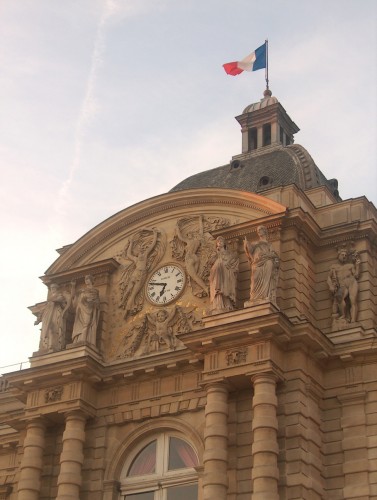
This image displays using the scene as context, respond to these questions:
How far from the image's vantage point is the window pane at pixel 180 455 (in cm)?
2561

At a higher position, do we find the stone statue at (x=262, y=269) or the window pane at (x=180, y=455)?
the stone statue at (x=262, y=269)

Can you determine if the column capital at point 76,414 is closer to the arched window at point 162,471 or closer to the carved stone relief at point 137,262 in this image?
the arched window at point 162,471

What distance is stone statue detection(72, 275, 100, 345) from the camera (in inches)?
1090

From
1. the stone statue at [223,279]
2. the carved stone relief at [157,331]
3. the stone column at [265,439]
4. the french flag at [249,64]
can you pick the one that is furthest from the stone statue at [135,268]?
the french flag at [249,64]

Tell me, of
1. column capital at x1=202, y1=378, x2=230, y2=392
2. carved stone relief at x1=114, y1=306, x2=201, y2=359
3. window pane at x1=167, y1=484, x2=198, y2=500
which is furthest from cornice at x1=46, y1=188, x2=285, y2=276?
window pane at x1=167, y1=484, x2=198, y2=500

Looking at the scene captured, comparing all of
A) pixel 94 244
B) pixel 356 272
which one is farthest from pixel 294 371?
pixel 94 244

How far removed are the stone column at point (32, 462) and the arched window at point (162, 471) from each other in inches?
83.7

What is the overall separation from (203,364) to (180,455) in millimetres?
2289

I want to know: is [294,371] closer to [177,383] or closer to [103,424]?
[177,383]

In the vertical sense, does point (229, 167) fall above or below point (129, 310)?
above

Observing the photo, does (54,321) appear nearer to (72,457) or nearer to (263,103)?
(72,457)

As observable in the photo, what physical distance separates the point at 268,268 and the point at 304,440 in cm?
425

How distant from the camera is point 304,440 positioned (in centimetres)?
2403

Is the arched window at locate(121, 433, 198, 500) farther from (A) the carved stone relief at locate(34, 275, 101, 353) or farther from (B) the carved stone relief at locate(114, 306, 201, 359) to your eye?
(A) the carved stone relief at locate(34, 275, 101, 353)
